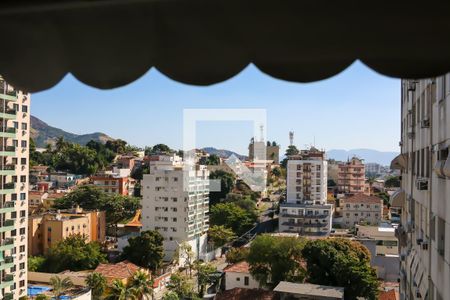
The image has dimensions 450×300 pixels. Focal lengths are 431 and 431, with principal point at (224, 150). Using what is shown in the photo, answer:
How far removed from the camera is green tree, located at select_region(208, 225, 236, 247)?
1530 centimetres

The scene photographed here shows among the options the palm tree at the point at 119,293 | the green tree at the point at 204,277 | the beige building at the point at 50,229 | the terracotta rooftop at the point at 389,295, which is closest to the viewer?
the palm tree at the point at 119,293

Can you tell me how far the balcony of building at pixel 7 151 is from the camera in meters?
8.82

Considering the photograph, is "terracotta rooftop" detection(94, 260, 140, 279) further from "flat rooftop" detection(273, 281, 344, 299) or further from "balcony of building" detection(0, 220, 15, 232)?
"flat rooftop" detection(273, 281, 344, 299)

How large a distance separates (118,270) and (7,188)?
347 centimetres

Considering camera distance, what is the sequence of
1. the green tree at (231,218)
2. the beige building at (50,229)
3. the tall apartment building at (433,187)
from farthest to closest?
the green tree at (231,218), the beige building at (50,229), the tall apartment building at (433,187)

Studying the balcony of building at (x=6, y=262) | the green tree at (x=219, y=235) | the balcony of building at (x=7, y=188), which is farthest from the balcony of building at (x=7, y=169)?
the green tree at (x=219, y=235)

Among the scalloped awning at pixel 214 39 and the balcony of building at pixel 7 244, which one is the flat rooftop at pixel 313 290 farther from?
the scalloped awning at pixel 214 39

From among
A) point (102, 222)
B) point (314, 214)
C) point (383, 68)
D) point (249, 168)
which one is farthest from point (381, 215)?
point (383, 68)

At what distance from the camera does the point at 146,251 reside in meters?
12.2

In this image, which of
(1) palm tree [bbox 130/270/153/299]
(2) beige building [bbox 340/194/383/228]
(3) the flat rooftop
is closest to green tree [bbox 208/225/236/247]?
(3) the flat rooftop

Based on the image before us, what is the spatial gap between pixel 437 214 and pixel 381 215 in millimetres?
19172

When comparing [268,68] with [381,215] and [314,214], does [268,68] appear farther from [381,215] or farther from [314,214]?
[381,215]

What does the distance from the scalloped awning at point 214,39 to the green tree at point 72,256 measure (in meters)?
12.2

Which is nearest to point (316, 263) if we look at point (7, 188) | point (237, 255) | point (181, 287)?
point (237, 255)
